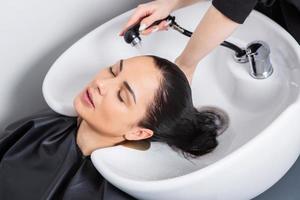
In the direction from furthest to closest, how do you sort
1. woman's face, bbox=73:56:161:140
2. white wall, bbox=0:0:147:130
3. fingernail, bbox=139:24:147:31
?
1. white wall, bbox=0:0:147:130
2. fingernail, bbox=139:24:147:31
3. woman's face, bbox=73:56:161:140

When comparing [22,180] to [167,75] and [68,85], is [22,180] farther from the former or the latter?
[167,75]

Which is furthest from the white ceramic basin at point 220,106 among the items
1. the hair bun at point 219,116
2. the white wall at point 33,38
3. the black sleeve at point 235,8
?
the black sleeve at point 235,8

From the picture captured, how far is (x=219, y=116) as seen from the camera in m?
1.33

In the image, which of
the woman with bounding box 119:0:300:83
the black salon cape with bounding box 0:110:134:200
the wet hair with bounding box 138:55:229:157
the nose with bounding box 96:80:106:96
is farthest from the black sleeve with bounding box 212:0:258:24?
the black salon cape with bounding box 0:110:134:200

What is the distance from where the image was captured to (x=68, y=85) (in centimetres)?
140

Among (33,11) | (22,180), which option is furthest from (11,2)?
(22,180)

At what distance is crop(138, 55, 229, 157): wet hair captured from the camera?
3.74 feet

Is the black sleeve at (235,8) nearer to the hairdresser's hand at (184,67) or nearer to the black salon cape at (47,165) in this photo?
the hairdresser's hand at (184,67)

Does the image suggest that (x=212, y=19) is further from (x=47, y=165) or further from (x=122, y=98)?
(x=47, y=165)

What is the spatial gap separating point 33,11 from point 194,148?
0.64 meters

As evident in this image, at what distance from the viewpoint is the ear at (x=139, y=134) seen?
1.16 metres

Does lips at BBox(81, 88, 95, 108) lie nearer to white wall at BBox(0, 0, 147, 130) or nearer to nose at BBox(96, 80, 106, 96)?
nose at BBox(96, 80, 106, 96)

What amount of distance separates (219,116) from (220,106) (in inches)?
1.8

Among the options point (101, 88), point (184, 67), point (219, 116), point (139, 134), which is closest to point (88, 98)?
point (101, 88)
